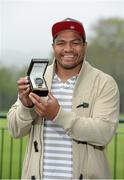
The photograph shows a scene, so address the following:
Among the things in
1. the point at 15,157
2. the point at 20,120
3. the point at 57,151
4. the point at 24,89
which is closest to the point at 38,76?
the point at 24,89

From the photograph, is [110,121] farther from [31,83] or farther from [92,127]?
[31,83]

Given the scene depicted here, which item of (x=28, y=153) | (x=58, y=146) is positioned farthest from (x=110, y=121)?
(x=28, y=153)

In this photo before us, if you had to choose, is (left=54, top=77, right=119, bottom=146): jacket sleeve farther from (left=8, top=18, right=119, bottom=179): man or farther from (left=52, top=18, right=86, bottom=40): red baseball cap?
(left=52, top=18, right=86, bottom=40): red baseball cap

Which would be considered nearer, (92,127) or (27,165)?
(92,127)

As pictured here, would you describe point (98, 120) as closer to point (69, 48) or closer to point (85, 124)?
point (85, 124)

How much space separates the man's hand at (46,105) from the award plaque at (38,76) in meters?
0.02

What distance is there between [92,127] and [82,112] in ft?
0.31

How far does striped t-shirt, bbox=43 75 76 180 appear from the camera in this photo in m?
1.93

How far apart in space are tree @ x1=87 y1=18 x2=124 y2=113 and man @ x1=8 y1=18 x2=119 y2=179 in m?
15.1

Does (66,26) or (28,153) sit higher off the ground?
(66,26)

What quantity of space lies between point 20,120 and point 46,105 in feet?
0.55

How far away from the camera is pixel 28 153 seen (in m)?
1.98

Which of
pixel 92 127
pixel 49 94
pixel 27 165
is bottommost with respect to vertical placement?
pixel 27 165

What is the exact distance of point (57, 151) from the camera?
1.93m
